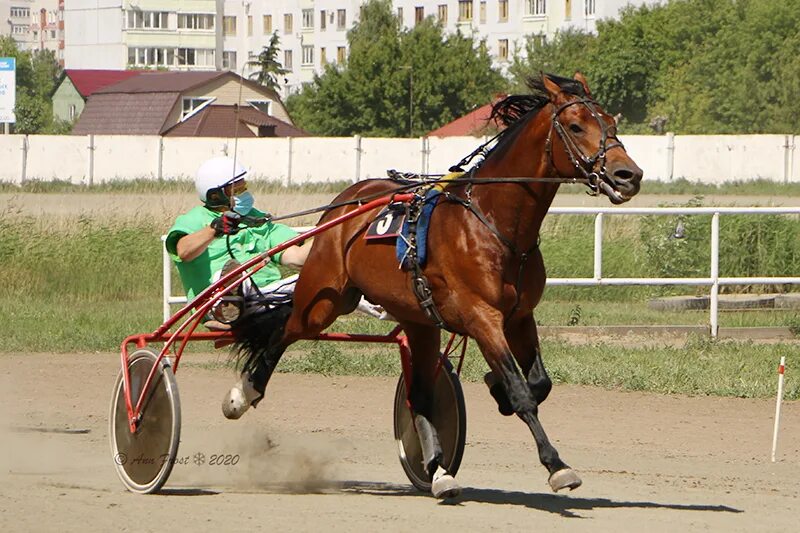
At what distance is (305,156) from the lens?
46.6 m

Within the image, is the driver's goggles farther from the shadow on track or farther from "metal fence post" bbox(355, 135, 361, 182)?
"metal fence post" bbox(355, 135, 361, 182)

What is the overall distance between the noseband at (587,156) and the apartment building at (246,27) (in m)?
70.4

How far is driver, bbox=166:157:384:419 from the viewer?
7.54 m

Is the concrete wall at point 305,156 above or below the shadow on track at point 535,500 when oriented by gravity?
above

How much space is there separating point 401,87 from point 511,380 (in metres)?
52.1

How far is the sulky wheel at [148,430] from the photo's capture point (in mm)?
7008

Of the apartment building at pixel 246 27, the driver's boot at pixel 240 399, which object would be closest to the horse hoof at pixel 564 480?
the driver's boot at pixel 240 399

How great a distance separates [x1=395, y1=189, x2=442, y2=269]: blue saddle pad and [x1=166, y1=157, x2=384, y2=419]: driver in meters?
0.94

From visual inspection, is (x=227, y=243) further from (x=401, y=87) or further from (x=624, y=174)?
(x=401, y=87)

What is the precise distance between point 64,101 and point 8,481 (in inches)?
2964

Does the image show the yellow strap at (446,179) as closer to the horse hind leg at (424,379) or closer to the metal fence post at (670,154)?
the horse hind leg at (424,379)

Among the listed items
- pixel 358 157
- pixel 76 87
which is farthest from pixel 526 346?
pixel 76 87

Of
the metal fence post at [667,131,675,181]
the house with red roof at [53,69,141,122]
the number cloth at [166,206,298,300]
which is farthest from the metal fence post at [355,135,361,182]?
the number cloth at [166,206,298,300]

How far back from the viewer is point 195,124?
51625 millimetres
